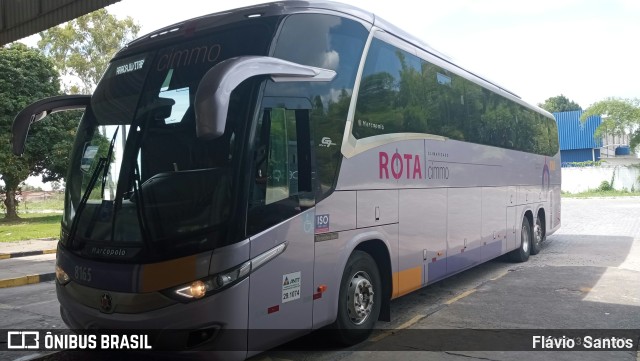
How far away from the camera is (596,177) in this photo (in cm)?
4478

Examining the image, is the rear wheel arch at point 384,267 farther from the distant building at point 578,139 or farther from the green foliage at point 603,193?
the distant building at point 578,139

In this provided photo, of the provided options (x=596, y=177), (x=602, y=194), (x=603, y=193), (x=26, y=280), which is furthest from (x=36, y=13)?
(x=596, y=177)

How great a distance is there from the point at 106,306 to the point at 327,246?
200 centimetres

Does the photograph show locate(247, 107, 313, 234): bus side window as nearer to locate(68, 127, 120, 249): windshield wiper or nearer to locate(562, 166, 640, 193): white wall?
locate(68, 127, 120, 249): windshield wiper

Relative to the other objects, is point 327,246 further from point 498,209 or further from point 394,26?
point 498,209

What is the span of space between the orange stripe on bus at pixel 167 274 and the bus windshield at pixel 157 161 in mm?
73

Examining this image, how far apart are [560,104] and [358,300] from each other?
96.2 m

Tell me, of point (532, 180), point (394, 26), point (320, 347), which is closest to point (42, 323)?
point (320, 347)

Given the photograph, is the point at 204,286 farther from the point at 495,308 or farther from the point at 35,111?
the point at 495,308

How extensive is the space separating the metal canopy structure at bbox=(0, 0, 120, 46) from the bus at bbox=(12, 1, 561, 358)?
5365 millimetres

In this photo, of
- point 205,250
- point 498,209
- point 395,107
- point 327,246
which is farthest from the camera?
point 498,209

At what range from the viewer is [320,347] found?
5.36 metres

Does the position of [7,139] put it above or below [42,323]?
above

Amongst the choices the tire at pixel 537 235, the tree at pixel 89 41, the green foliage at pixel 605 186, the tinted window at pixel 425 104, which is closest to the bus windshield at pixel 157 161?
the tinted window at pixel 425 104
